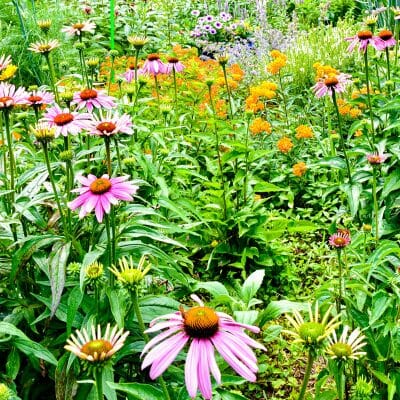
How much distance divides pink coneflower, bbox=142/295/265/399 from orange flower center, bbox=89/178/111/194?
1.40 feet

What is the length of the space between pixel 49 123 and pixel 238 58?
10.9ft

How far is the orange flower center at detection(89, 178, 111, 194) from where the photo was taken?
4.27 ft

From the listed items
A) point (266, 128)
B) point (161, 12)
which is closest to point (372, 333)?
point (266, 128)

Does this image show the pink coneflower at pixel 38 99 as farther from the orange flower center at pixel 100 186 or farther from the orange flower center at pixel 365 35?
the orange flower center at pixel 365 35

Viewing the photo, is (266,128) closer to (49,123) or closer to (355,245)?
(355,245)

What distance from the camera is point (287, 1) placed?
281 inches

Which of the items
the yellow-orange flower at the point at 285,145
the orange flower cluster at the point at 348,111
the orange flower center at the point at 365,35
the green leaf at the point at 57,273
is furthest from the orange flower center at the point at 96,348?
the orange flower cluster at the point at 348,111

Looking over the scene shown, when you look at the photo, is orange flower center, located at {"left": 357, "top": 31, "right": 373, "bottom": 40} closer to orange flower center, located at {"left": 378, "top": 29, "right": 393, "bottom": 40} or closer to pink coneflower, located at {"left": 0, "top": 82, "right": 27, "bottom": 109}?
orange flower center, located at {"left": 378, "top": 29, "right": 393, "bottom": 40}

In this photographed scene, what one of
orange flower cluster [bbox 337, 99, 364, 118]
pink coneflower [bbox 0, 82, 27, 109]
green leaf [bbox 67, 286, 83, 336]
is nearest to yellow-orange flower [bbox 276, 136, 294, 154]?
orange flower cluster [bbox 337, 99, 364, 118]

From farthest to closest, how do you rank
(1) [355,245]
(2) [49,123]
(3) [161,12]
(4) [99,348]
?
(3) [161,12] → (1) [355,245] → (2) [49,123] → (4) [99,348]

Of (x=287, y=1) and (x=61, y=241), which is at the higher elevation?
(x=61, y=241)

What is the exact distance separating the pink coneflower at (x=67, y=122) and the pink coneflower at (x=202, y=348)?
2.46ft

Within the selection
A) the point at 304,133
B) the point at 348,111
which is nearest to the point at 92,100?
the point at 304,133

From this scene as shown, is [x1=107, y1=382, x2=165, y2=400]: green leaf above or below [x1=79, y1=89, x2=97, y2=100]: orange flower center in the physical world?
below
